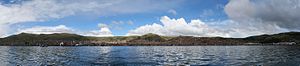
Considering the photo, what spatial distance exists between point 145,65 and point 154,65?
2.02m

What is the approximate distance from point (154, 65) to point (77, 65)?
17561 millimetres

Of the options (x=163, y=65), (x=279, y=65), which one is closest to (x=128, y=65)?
(x=163, y=65)

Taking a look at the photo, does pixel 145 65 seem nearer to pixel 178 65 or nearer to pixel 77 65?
pixel 178 65

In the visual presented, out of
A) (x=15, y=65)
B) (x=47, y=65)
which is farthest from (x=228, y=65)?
(x=15, y=65)

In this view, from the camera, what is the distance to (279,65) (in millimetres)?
77125

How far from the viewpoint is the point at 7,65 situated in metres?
80.7

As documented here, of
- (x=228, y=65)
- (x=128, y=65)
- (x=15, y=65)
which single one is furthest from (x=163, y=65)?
(x=15, y=65)

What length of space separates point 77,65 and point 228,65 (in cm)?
3378

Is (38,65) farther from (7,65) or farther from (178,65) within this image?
(178,65)

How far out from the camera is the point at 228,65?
7650 cm

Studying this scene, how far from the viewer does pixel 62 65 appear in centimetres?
7919

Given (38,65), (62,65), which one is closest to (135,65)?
(62,65)

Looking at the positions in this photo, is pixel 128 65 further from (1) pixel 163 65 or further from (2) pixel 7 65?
(2) pixel 7 65

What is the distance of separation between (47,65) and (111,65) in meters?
14.2
